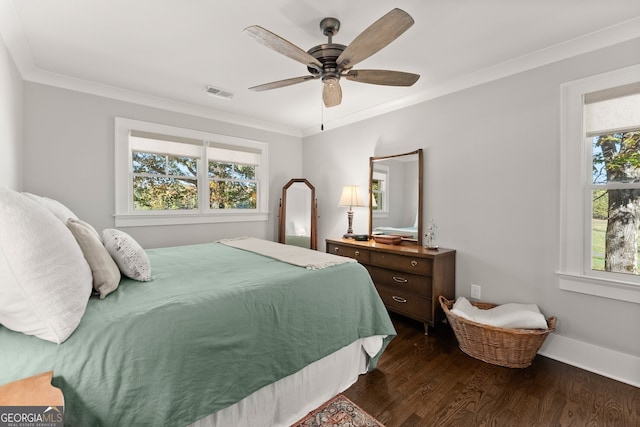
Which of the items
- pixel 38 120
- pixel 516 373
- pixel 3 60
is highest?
pixel 3 60

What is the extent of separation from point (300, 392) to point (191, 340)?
81cm

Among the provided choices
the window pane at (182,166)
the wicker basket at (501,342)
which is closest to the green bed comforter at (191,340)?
the wicker basket at (501,342)

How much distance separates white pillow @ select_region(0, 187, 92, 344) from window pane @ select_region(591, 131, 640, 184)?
3324 millimetres

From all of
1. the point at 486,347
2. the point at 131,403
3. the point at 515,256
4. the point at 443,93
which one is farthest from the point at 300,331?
the point at 443,93

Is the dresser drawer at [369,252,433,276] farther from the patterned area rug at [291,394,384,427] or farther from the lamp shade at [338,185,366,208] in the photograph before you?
the patterned area rug at [291,394,384,427]

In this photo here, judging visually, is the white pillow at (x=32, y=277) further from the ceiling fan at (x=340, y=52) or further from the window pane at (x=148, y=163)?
the window pane at (x=148, y=163)

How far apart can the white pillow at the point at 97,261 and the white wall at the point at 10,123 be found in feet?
4.11

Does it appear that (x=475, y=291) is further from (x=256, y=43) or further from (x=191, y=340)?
(x=256, y=43)

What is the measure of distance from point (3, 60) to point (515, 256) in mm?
4270

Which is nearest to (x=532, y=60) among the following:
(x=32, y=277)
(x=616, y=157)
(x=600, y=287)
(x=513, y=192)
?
(x=616, y=157)

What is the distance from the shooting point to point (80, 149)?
2.97m

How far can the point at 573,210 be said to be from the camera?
2.27m

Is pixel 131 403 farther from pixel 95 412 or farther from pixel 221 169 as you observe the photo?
pixel 221 169

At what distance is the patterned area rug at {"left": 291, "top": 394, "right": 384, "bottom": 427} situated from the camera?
161 cm
